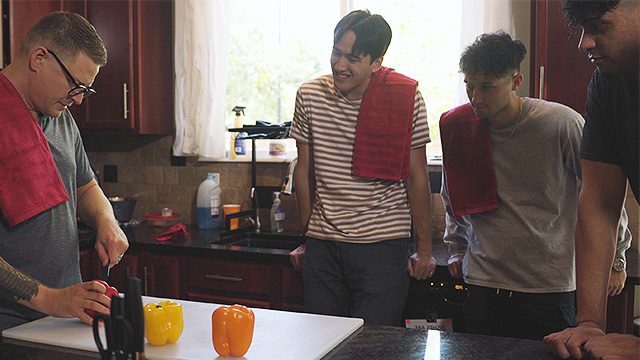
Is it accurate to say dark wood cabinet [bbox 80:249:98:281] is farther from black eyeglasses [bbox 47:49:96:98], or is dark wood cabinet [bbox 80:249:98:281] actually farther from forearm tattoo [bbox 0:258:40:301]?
forearm tattoo [bbox 0:258:40:301]

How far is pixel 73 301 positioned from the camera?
5.56ft

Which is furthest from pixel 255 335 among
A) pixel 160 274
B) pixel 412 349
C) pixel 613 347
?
pixel 160 274

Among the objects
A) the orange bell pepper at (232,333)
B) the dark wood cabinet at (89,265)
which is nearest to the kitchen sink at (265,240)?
the dark wood cabinet at (89,265)

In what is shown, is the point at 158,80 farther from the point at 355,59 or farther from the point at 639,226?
the point at 639,226

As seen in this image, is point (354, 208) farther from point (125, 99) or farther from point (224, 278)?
point (125, 99)

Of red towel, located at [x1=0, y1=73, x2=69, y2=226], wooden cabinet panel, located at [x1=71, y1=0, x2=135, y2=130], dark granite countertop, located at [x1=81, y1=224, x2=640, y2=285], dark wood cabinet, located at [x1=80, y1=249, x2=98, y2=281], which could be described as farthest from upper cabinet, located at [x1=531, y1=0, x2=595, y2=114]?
dark wood cabinet, located at [x1=80, y1=249, x2=98, y2=281]

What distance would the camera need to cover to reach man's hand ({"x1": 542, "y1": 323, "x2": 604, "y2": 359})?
1.48 meters

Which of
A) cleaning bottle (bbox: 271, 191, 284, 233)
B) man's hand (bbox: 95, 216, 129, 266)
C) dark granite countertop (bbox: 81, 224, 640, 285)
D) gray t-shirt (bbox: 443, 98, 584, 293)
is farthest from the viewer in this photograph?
cleaning bottle (bbox: 271, 191, 284, 233)

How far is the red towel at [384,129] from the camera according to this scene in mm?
2463

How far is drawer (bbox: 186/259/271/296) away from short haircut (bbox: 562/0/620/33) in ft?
6.02

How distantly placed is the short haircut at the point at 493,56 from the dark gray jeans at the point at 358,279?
687mm

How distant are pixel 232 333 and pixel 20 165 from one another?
84cm

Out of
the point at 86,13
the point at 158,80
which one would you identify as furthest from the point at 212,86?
the point at 86,13

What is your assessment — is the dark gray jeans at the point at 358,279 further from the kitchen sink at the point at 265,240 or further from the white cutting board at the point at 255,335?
the kitchen sink at the point at 265,240
